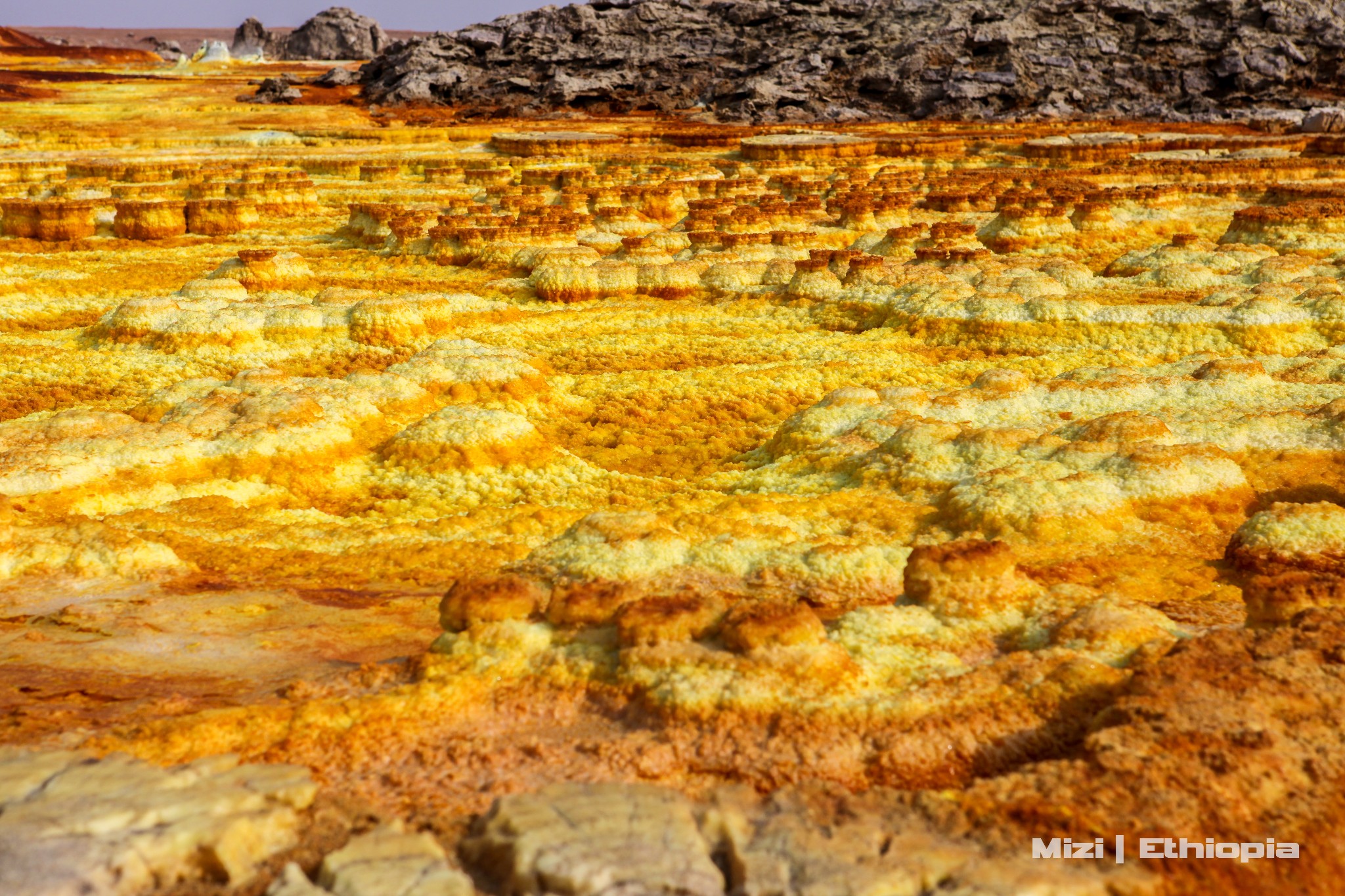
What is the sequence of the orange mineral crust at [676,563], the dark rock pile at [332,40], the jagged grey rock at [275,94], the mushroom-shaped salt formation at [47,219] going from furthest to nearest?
the dark rock pile at [332,40]
the jagged grey rock at [275,94]
the mushroom-shaped salt formation at [47,219]
the orange mineral crust at [676,563]

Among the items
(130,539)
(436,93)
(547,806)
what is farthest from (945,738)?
(436,93)

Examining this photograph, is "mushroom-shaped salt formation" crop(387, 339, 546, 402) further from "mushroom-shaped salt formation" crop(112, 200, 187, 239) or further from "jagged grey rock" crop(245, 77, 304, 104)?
"jagged grey rock" crop(245, 77, 304, 104)

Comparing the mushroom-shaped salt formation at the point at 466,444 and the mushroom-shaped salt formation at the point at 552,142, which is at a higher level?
the mushroom-shaped salt formation at the point at 552,142

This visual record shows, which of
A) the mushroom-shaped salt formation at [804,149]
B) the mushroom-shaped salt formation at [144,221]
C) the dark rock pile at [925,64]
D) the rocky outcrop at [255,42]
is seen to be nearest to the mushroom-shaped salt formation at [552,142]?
the mushroom-shaped salt formation at [804,149]

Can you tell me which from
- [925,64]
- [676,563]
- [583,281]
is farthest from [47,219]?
[925,64]

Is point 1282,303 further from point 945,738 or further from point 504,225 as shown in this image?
point 504,225

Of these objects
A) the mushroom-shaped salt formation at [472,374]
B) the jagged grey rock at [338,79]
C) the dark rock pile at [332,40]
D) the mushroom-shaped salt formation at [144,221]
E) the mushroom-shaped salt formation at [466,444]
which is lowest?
the mushroom-shaped salt formation at [466,444]

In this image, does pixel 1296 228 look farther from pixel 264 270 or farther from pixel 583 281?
pixel 264 270

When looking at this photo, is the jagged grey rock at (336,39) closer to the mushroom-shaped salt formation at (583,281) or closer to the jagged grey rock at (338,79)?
the jagged grey rock at (338,79)
